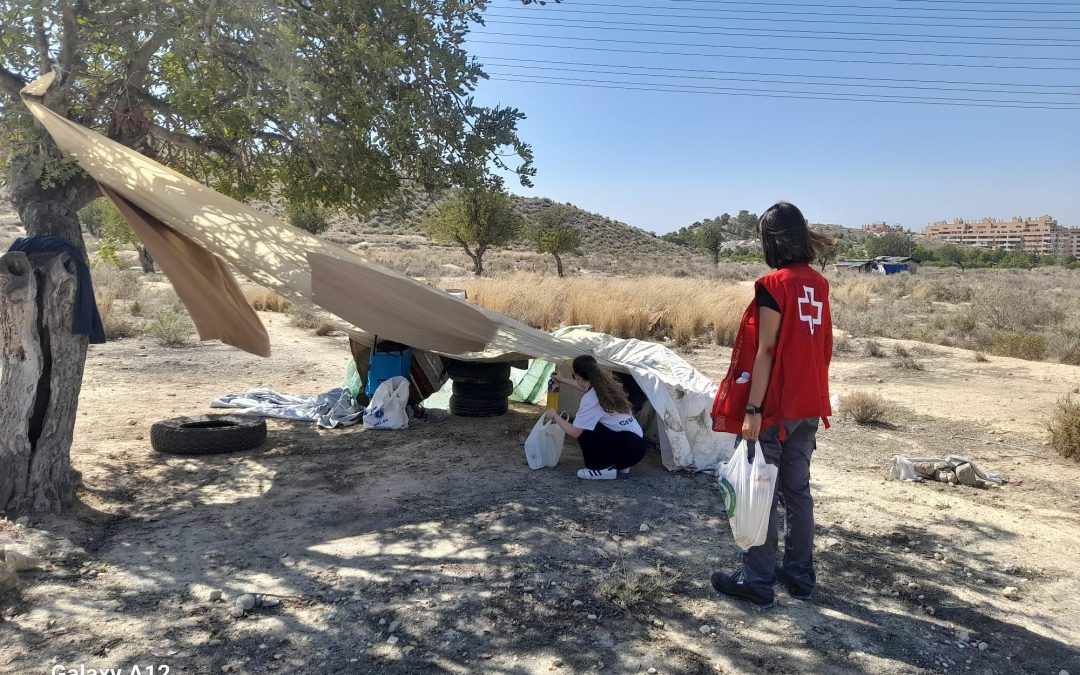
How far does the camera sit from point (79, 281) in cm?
467

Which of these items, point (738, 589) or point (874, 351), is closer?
point (738, 589)

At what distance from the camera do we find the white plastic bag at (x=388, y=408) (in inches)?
279

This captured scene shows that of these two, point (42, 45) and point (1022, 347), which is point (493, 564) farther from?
point (1022, 347)

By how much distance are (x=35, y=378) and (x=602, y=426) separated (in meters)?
3.68

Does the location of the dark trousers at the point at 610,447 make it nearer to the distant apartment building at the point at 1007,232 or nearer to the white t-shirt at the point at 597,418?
the white t-shirt at the point at 597,418

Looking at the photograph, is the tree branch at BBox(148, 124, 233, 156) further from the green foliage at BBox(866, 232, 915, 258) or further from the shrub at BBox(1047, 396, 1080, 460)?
the green foliage at BBox(866, 232, 915, 258)

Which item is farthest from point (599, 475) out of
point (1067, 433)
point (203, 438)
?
point (1067, 433)

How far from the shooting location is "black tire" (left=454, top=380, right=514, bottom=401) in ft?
24.6

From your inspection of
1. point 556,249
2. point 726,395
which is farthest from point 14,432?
point 556,249

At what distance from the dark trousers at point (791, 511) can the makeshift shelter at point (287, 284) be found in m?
2.10

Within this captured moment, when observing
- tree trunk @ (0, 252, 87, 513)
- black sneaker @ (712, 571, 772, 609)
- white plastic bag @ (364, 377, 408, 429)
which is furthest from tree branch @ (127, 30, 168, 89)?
black sneaker @ (712, 571, 772, 609)

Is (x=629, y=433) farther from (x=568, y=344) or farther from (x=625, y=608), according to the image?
(x=625, y=608)

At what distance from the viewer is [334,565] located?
159 inches

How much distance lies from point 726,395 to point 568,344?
2.62 meters
